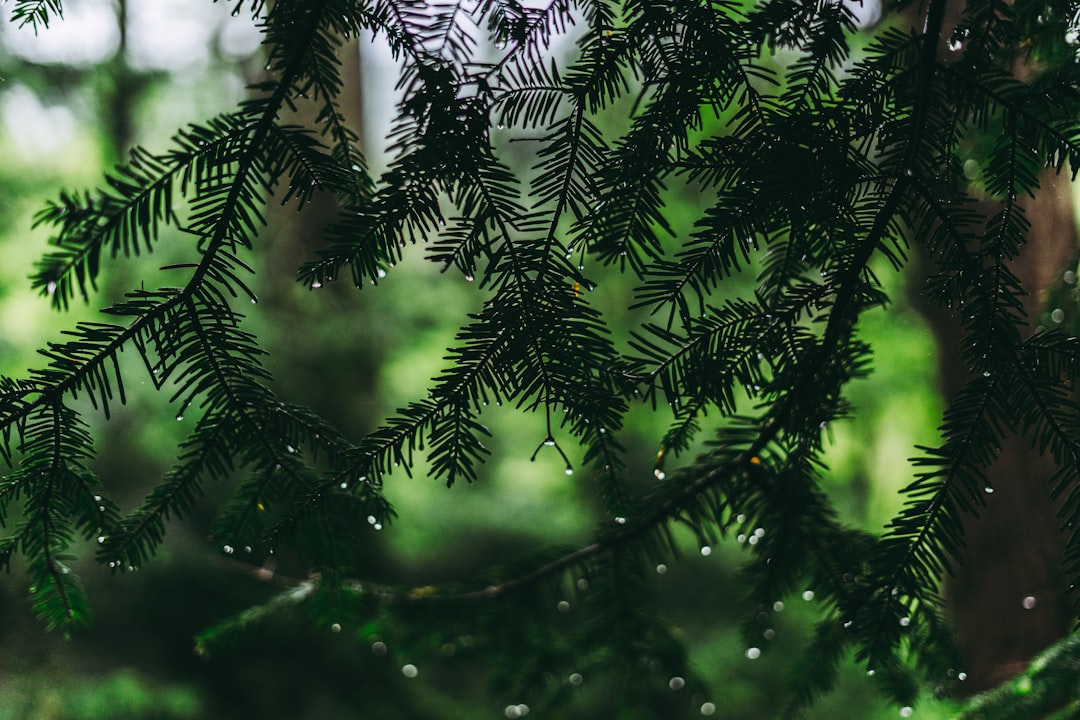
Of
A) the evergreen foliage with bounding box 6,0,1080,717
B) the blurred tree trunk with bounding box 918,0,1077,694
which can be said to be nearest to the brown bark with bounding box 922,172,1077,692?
the blurred tree trunk with bounding box 918,0,1077,694

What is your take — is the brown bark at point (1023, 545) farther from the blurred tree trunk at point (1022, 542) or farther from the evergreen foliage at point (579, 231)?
the evergreen foliage at point (579, 231)

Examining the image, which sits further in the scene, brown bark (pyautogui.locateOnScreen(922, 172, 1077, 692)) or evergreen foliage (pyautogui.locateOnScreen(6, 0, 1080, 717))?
brown bark (pyautogui.locateOnScreen(922, 172, 1077, 692))

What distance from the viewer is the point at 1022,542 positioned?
2889mm

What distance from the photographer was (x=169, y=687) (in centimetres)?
374

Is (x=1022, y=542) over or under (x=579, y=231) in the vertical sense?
under

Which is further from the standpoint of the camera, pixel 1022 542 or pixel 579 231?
pixel 1022 542

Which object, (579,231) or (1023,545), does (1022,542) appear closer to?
(1023,545)

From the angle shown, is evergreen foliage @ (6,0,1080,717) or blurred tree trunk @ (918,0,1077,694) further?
blurred tree trunk @ (918,0,1077,694)

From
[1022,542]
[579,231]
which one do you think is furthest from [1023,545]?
[579,231]

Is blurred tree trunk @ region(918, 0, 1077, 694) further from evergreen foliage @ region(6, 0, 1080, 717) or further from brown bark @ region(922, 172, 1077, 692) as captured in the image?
evergreen foliage @ region(6, 0, 1080, 717)

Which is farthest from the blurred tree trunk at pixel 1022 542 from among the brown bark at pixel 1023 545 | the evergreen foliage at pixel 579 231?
the evergreen foliage at pixel 579 231

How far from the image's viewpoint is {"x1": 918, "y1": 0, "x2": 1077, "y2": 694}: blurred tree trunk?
2.80 m

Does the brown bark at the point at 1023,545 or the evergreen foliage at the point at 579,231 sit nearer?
the evergreen foliage at the point at 579,231

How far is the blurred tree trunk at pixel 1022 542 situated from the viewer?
9.20 feet
